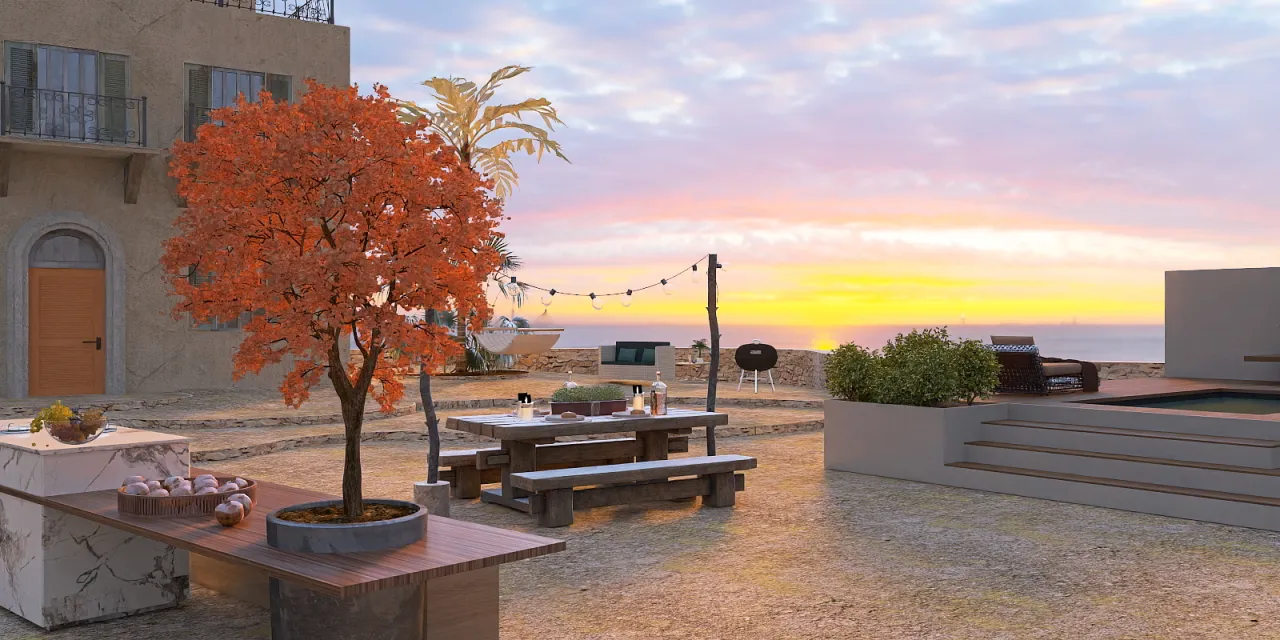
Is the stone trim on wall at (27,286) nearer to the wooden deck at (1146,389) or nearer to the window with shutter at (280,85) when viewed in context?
the window with shutter at (280,85)

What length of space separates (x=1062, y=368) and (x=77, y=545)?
31.4 feet

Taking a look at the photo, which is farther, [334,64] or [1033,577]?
[334,64]

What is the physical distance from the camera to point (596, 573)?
530 centimetres

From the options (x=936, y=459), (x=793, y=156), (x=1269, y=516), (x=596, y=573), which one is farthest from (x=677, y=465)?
(x=793, y=156)

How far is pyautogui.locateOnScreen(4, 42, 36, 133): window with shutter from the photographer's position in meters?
13.5

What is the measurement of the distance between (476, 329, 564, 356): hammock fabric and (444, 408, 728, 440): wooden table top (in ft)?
32.5

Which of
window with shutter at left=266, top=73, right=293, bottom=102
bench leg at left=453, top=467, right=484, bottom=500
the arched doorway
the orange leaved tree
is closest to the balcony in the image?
the arched doorway

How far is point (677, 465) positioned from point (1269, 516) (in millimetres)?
3834

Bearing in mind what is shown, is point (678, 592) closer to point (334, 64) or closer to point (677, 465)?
point (677, 465)

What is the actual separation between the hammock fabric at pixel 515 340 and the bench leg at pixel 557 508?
1150 cm

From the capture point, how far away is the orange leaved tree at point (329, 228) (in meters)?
3.51

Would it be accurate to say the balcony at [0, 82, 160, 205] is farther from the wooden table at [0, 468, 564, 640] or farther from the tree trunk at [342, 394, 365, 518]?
the tree trunk at [342, 394, 365, 518]

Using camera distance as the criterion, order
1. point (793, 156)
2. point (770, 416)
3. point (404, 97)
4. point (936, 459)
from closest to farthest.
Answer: point (936, 459)
point (770, 416)
point (793, 156)
point (404, 97)

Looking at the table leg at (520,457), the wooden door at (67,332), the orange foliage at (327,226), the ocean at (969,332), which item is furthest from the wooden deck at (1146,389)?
the ocean at (969,332)
